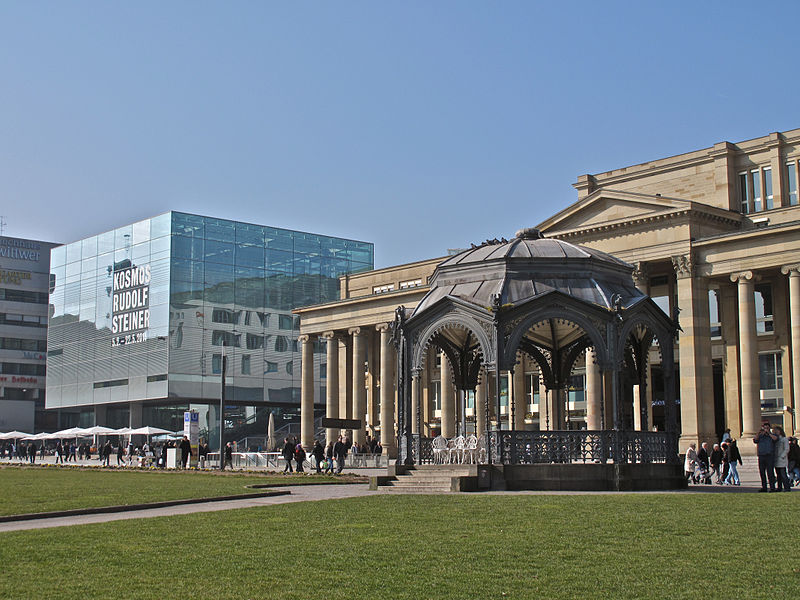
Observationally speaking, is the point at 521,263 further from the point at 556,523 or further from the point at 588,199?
the point at 588,199

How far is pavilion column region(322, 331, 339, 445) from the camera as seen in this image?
293ft

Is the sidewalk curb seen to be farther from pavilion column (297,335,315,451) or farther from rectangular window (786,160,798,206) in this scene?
pavilion column (297,335,315,451)

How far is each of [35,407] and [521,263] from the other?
125m

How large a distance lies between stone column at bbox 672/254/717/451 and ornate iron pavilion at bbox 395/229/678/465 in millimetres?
30818

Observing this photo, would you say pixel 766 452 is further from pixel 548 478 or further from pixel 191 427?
pixel 191 427

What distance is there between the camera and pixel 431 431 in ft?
297

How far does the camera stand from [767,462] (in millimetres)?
26875

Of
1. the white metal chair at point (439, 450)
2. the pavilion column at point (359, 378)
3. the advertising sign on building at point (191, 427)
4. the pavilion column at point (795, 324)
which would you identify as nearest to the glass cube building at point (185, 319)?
the pavilion column at point (359, 378)

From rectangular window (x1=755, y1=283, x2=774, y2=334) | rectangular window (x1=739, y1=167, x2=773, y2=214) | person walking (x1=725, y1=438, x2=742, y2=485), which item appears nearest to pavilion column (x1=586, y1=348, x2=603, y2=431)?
rectangular window (x1=755, y1=283, x2=774, y2=334)

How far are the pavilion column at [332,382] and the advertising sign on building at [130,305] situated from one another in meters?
26.9

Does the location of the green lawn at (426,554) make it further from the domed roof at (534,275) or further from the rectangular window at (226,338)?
the rectangular window at (226,338)

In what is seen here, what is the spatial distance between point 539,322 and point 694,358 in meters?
36.3

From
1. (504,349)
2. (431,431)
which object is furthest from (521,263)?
(431,431)

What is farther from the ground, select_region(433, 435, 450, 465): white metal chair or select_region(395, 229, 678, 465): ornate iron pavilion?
select_region(395, 229, 678, 465): ornate iron pavilion
